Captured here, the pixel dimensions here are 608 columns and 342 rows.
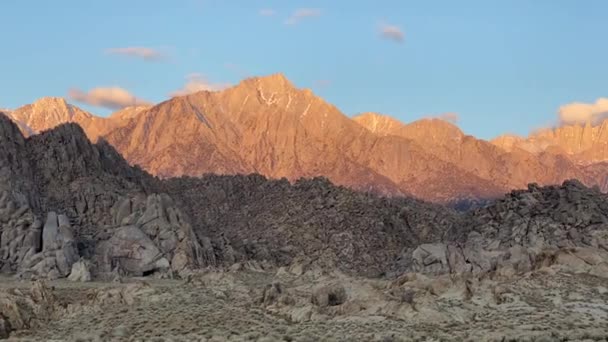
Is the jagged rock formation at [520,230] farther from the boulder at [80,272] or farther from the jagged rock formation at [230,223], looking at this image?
the boulder at [80,272]

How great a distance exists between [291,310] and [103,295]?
15.5m

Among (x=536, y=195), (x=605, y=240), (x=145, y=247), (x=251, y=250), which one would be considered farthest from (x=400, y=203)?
(x=145, y=247)

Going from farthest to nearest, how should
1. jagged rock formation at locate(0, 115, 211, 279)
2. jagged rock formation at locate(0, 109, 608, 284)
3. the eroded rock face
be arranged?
jagged rock formation at locate(0, 109, 608, 284)
jagged rock formation at locate(0, 115, 211, 279)
the eroded rock face

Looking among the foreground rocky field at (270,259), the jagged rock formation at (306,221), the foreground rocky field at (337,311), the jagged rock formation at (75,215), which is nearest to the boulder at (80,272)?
the foreground rocky field at (270,259)

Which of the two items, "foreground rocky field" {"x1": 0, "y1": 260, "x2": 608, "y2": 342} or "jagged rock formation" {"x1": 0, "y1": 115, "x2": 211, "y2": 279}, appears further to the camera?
"jagged rock formation" {"x1": 0, "y1": 115, "x2": 211, "y2": 279}

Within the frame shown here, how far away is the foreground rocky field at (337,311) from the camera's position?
43.7 m

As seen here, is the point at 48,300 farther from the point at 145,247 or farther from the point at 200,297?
the point at 145,247

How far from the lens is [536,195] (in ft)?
368

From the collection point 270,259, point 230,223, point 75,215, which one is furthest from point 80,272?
point 230,223

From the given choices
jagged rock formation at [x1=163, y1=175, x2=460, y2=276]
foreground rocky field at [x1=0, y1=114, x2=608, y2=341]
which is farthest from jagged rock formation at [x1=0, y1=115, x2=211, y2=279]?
jagged rock formation at [x1=163, y1=175, x2=460, y2=276]

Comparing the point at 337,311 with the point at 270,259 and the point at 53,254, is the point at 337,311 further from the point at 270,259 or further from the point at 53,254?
the point at 270,259

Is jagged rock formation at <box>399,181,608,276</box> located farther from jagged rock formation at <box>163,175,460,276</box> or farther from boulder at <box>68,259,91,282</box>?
boulder at <box>68,259,91,282</box>

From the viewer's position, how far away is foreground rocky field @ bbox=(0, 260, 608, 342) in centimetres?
4372

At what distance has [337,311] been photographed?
4903cm
